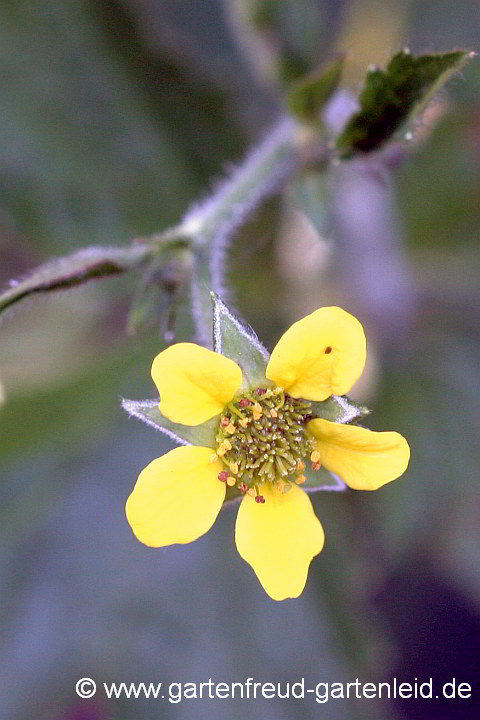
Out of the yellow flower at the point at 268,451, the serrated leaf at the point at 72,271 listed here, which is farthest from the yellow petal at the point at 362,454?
the serrated leaf at the point at 72,271

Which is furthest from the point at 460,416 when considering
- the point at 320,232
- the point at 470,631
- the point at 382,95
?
the point at 382,95

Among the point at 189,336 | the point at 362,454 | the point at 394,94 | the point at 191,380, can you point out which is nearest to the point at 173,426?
the point at 191,380

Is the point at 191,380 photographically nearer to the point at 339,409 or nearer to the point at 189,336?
the point at 339,409

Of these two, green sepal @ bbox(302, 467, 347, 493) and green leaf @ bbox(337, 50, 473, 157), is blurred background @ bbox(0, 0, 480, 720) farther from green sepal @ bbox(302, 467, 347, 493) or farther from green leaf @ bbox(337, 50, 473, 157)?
green sepal @ bbox(302, 467, 347, 493)

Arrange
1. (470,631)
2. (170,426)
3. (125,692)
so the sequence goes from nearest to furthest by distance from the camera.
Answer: (170,426) < (125,692) < (470,631)

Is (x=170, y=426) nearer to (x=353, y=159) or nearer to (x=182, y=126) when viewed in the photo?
(x=353, y=159)

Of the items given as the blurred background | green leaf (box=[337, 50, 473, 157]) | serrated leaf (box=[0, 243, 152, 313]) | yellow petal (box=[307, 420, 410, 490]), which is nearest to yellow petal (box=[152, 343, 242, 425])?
yellow petal (box=[307, 420, 410, 490])

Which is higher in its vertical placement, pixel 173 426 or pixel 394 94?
pixel 394 94
